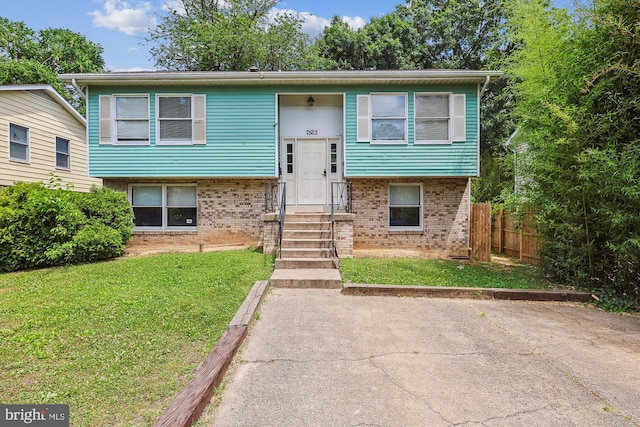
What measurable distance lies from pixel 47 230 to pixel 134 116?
3.98 m

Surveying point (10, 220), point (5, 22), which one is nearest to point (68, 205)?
point (10, 220)

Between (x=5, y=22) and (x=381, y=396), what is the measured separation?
3427 centimetres

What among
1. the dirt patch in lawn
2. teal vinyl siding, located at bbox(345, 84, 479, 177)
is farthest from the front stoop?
the dirt patch in lawn

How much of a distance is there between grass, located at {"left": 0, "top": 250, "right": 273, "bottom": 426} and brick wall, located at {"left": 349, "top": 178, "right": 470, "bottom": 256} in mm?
4625

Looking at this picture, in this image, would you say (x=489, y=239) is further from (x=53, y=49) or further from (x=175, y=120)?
(x=53, y=49)

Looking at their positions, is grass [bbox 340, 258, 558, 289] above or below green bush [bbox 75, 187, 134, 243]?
below

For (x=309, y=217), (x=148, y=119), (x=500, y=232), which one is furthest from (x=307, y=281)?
(x=500, y=232)

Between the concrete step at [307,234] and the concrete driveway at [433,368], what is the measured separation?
128 inches

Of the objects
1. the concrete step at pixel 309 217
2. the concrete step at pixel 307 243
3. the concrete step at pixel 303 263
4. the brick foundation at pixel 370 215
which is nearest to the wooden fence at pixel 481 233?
the brick foundation at pixel 370 215

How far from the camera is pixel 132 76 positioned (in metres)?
9.41

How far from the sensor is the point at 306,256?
7.55 metres

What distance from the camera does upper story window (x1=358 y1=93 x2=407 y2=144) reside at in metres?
9.77

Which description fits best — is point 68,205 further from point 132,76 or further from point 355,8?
point 355,8

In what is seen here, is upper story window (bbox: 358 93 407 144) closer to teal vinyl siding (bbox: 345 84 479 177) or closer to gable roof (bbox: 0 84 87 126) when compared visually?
teal vinyl siding (bbox: 345 84 479 177)
